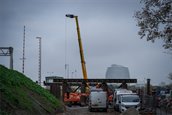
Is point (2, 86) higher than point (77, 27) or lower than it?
lower

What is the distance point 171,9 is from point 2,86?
1263cm

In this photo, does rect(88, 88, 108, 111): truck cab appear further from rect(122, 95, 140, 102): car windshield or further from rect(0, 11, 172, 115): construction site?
rect(122, 95, 140, 102): car windshield

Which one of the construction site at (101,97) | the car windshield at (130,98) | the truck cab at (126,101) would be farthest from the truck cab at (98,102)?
the car windshield at (130,98)

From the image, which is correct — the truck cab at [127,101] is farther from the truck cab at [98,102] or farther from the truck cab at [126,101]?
the truck cab at [98,102]

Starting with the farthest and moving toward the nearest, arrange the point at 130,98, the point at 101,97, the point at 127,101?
the point at 101,97 < the point at 130,98 < the point at 127,101

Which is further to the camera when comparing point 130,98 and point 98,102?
point 98,102

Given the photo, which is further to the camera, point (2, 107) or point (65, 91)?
point (65, 91)

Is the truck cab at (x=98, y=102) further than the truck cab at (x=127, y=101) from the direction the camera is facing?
Yes

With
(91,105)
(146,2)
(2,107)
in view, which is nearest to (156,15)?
(146,2)

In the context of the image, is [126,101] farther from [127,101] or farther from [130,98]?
[130,98]

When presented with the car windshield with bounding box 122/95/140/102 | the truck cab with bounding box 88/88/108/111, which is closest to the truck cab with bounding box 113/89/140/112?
the car windshield with bounding box 122/95/140/102

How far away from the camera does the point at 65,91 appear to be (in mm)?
77562

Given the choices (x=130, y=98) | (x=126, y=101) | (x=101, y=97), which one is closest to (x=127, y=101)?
(x=126, y=101)

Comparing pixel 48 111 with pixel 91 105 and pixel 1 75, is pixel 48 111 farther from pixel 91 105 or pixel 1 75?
pixel 91 105
